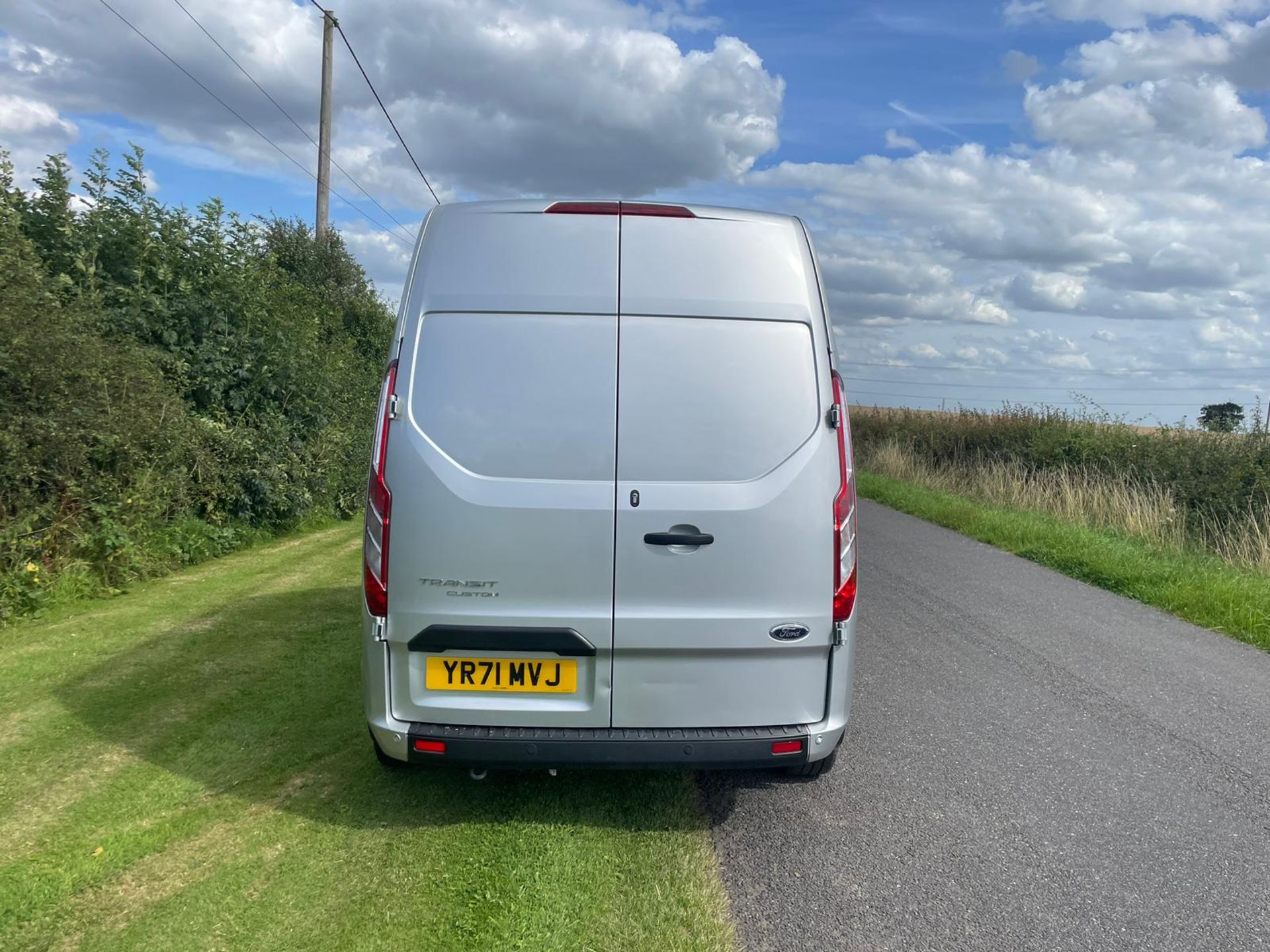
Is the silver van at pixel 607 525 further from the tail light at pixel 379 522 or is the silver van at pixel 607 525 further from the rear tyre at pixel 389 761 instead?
the rear tyre at pixel 389 761

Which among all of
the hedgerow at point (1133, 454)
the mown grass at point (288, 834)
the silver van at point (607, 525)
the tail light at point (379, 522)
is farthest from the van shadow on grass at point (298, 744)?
the hedgerow at point (1133, 454)

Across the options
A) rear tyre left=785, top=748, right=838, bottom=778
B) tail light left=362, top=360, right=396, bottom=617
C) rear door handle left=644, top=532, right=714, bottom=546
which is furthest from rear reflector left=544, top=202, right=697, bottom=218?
rear tyre left=785, top=748, right=838, bottom=778

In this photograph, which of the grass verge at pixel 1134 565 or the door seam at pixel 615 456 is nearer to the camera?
the door seam at pixel 615 456

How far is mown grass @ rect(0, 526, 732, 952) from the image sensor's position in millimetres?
2943

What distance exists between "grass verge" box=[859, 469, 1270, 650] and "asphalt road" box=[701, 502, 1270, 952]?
30.2 inches

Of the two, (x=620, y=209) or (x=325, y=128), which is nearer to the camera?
(x=620, y=209)

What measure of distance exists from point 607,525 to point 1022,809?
7.59 ft

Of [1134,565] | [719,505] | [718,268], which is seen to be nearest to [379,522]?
[719,505]

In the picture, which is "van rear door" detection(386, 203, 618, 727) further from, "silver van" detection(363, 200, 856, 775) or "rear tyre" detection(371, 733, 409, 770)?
"rear tyre" detection(371, 733, 409, 770)

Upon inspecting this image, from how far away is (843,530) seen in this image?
343cm

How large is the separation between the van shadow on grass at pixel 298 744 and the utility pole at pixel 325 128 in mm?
15790

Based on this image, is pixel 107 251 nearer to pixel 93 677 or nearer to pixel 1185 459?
pixel 93 677

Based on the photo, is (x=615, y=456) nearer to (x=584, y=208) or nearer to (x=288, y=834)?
(x=584, y=208)

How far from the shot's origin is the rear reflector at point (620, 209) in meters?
3.66
